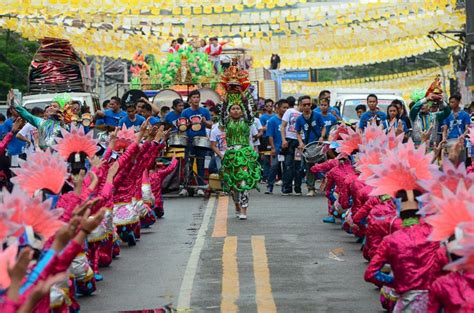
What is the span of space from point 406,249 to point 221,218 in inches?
399

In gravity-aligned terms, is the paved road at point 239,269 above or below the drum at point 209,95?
below

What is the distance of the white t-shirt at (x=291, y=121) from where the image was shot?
936 inches

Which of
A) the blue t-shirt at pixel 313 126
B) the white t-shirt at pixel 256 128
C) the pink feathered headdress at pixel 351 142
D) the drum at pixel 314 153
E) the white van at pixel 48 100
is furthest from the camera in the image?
the white van at pixel 48 100

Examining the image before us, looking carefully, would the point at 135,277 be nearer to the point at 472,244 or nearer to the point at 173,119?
the point at 472,244

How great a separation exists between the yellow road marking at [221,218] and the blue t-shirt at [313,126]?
5.87 ft

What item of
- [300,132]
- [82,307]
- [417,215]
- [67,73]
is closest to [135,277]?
[82,307]

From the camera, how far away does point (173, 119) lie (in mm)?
24141

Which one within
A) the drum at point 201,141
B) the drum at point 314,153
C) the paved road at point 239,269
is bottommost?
the paved road at point 239,269

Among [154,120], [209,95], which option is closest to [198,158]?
[154,120]

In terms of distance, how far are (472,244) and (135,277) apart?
273 inches

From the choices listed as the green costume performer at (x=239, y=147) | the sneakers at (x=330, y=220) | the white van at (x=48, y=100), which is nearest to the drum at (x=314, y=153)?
the green costume performer at (x=239, y=147)

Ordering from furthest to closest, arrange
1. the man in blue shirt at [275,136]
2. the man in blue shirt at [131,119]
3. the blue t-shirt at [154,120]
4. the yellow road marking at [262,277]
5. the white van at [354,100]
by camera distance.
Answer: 1. the white van at [354,100]
2. the man in blue shirt at [275,136]
3. the blue t-shirt at [154,120]
4. the man in blue shirt at [131,119]
5. the yellow road marking at [262,277]

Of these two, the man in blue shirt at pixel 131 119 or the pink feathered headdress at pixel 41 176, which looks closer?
the pink feathered headdress at pixel 41 176

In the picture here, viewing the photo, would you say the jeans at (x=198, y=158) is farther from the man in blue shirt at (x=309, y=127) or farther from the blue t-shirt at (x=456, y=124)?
the blue t-shirt at (x=456, y=124)
